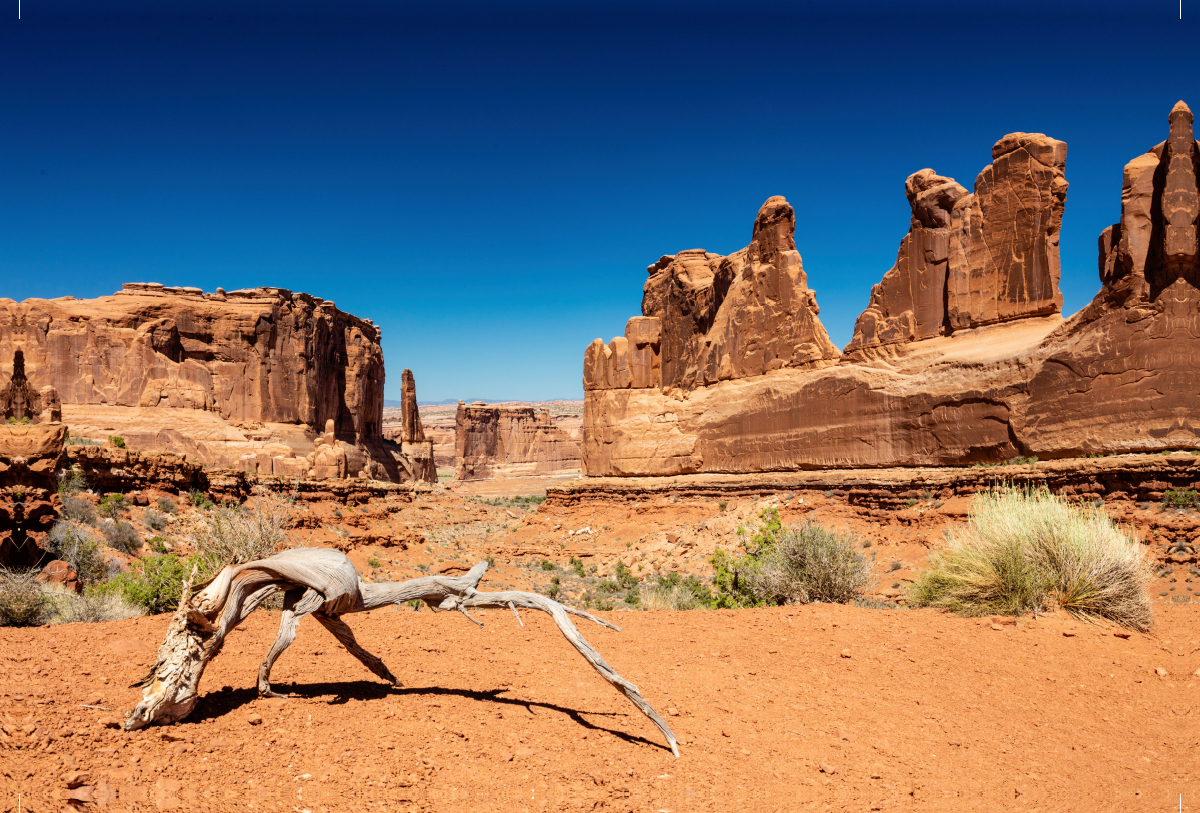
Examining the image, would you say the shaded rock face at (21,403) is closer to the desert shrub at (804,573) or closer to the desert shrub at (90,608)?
the desert shrub at (90,608)

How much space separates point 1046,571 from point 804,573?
9.67 feet

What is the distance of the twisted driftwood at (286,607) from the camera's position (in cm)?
411

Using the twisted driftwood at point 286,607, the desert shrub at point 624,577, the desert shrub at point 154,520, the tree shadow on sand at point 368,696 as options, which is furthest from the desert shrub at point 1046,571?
the desert shrub at point 154,520

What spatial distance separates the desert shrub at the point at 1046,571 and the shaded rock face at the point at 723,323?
1580 cm

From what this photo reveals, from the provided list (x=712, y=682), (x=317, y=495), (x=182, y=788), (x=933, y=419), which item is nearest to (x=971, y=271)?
(x=933, y=419)

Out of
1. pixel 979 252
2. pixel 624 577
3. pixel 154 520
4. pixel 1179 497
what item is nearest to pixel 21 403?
pixel 154 520

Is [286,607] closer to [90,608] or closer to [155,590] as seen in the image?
[90,608]

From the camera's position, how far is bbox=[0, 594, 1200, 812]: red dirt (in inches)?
148

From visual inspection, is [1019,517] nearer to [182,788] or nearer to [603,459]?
[182,788]

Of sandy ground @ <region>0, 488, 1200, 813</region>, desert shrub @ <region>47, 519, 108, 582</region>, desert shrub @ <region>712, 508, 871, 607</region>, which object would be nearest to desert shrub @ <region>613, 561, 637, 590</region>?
desert shrub @ <region>712, 508, 871, 607</region>

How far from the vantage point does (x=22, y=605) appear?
696 cm

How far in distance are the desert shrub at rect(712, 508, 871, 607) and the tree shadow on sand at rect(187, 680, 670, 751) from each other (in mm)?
5391

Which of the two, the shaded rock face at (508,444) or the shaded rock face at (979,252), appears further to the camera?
the shaded rock face at (508,444)

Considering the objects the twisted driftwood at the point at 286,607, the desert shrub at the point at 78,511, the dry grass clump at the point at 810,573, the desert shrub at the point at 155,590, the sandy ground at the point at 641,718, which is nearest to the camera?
the sandy ground at the point at 641,718
